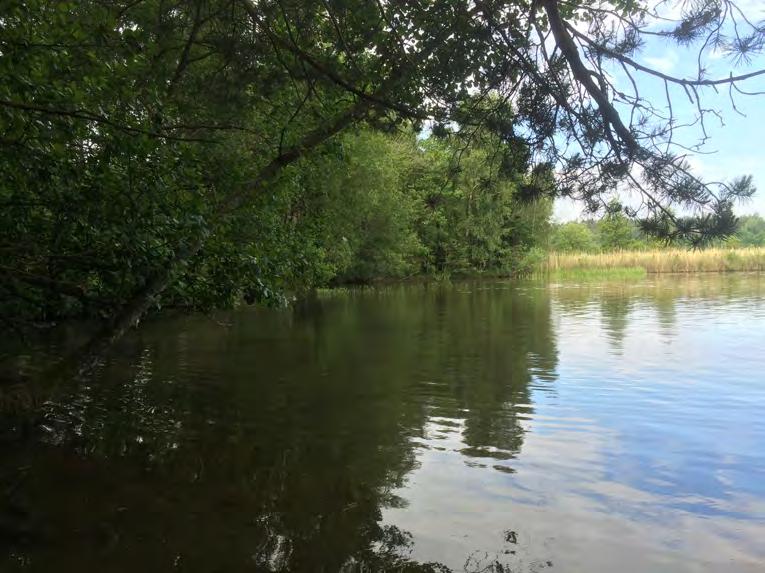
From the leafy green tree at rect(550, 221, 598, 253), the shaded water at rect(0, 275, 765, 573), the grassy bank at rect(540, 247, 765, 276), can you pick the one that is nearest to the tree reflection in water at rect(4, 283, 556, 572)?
the shaded water at rect(0, 275, 765, 573)

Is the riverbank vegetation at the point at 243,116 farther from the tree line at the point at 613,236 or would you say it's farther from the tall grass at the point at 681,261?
the tall grass at the point at 681,261

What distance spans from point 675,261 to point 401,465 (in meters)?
37.5

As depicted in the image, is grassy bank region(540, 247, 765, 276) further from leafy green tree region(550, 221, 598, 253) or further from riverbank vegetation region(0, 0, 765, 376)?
riverbank vegetation region(0, 0, 765, 376)

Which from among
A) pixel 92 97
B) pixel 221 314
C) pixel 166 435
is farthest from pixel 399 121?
pixel 221 314

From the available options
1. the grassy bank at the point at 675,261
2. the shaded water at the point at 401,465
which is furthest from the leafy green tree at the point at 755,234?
the shaded water at the point at 401,465

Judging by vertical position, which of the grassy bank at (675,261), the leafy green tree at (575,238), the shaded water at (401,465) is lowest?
the shaded water at (401,465)

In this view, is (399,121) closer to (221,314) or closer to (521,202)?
(521,202)

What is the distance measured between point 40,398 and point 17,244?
2140mm

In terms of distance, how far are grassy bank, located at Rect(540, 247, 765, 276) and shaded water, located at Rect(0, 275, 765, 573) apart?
28863mm

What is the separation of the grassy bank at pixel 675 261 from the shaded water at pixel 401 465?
94.7ft

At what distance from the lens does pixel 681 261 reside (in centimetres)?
3822

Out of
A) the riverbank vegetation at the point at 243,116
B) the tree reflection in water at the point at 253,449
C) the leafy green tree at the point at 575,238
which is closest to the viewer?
the tree reflection in water at the point at 253,449

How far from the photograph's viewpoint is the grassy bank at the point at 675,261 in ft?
124

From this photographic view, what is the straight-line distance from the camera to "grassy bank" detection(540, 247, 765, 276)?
37.8 metres
